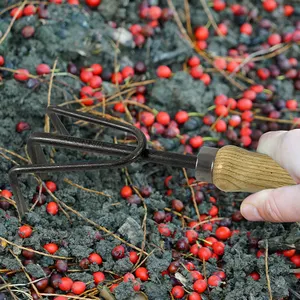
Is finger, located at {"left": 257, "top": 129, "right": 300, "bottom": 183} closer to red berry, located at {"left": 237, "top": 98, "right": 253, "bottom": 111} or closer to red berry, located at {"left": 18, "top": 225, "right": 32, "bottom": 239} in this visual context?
red berry, located at {"left": 237, "top": 98, "right": 253, "bottom": 111}

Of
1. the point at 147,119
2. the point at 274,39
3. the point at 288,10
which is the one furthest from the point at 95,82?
the point at 288,10

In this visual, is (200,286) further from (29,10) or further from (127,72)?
(29,10)

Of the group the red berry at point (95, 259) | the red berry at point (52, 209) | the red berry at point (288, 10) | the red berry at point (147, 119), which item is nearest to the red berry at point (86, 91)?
the red berry at point (147, 119)

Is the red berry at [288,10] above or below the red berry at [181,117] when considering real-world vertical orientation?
above

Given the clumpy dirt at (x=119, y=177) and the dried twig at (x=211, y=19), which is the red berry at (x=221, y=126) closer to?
the clumpy dirt at (x=119, y=177)

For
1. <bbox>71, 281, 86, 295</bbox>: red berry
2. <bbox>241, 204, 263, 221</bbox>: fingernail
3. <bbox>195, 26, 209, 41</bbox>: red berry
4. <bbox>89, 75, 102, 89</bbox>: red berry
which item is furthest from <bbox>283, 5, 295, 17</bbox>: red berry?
<bbox>71, 281, 86, 295</bbox>: red berry

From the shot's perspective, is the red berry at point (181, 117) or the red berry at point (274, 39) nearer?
the red berry at point (181, 117)
